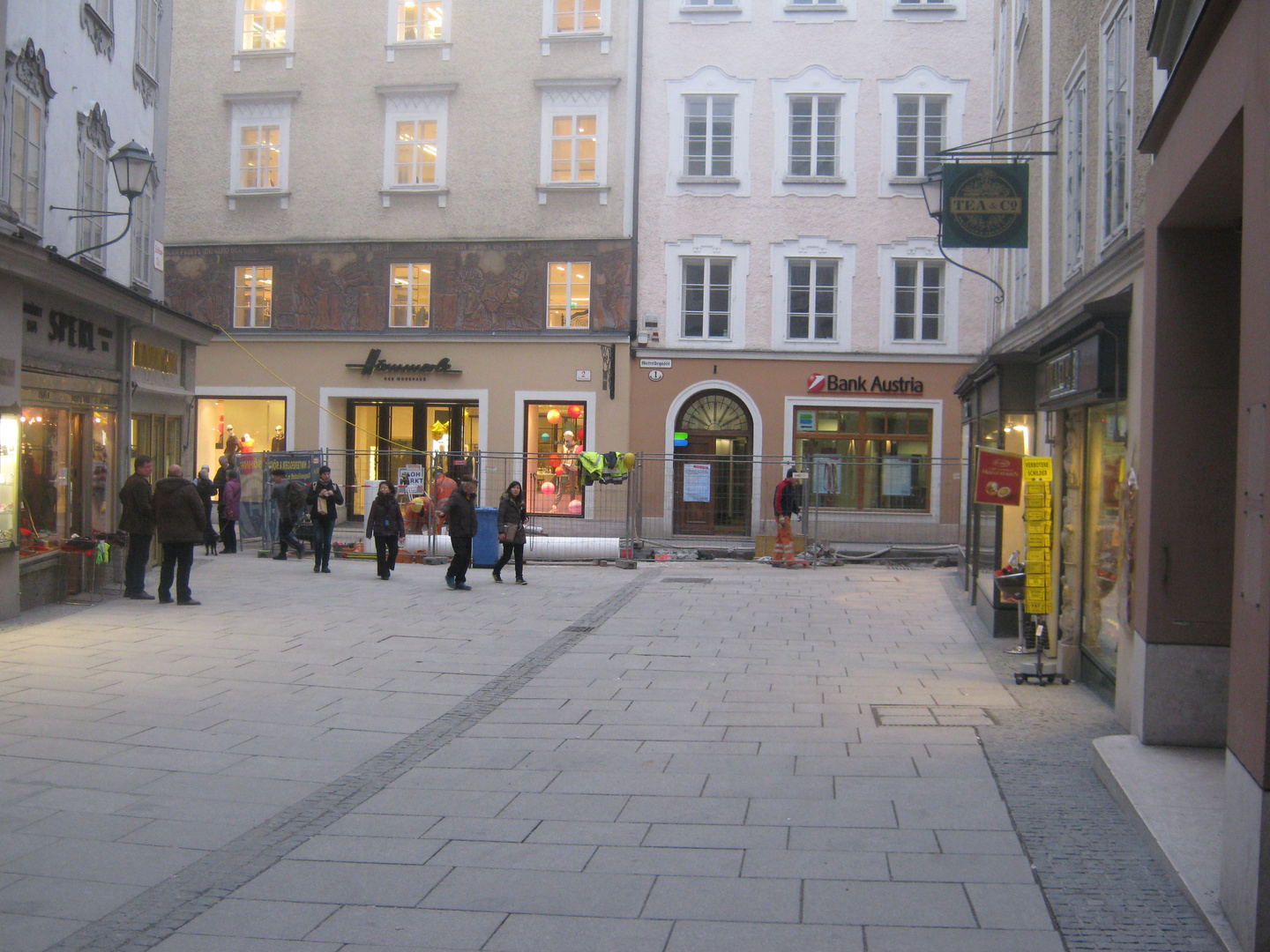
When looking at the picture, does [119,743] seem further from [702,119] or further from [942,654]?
[702,119]

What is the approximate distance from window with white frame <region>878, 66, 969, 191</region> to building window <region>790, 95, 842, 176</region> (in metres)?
1.08

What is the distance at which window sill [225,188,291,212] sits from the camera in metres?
27.2

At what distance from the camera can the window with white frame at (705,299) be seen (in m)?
26.2

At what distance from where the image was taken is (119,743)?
7445 millimetres

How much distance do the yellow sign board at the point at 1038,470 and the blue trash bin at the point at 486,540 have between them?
10.5 meters

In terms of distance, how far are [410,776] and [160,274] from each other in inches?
536

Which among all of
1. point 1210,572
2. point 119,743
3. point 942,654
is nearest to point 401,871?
point 119,743

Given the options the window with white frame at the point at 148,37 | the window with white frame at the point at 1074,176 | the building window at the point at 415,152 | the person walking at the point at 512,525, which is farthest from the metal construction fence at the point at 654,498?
the window with white frame at the point at 1074,176

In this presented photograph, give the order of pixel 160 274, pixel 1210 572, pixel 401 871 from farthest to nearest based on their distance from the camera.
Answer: pixel 160 274 → pixel 1210 572 → pixel 401 871

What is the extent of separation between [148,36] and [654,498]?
1206cm

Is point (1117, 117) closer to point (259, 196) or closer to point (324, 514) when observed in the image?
point (324, 514)

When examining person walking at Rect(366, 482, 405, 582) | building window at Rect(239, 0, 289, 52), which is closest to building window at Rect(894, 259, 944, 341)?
person walking at Rect(366, 482, 405, 582)

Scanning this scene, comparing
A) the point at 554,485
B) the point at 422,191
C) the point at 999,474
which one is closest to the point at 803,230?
the point at 554,485

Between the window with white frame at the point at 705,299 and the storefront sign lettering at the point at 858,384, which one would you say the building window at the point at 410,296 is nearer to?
the window with white frame at the point at 705,299
